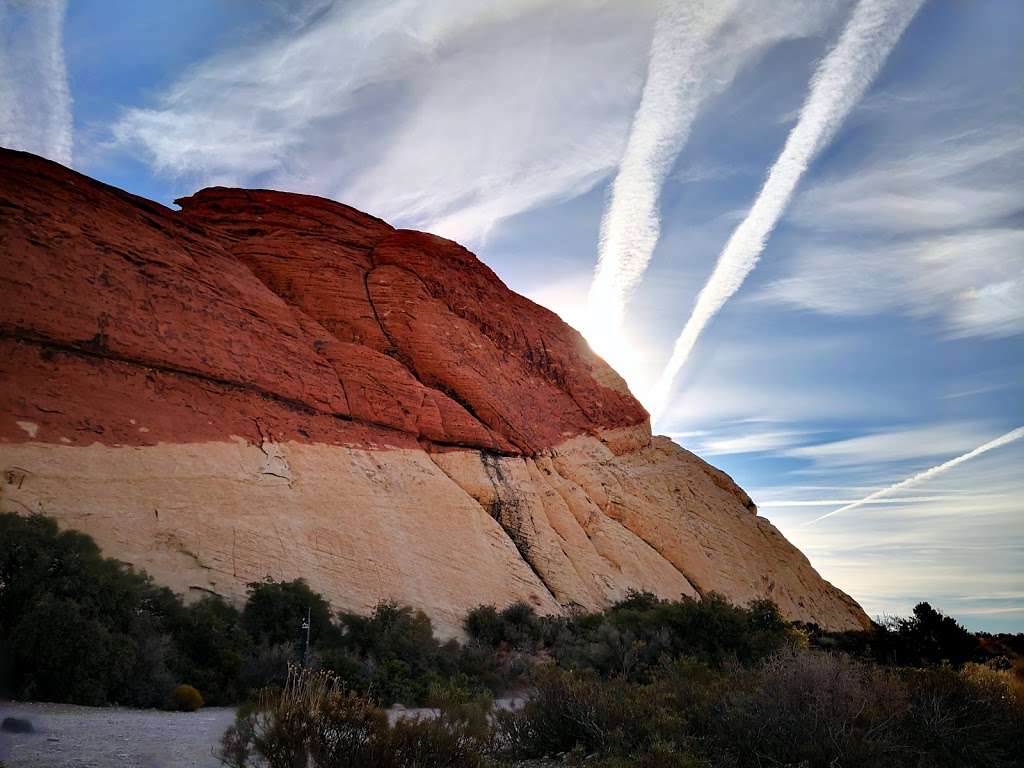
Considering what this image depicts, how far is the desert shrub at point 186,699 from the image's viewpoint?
12.0 metres

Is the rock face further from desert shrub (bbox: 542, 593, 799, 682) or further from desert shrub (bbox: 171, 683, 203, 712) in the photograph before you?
desert shrub (bbox: 171, 683, 203, 712)

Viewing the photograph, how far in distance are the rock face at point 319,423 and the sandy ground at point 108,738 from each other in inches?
328

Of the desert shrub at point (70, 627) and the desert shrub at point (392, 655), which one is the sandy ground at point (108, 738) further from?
the desert shrub at point (392, 655)

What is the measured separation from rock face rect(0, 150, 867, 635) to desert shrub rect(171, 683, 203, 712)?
6.22 m

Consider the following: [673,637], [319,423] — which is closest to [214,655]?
[673,637]

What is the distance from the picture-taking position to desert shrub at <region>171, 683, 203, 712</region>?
11984mm

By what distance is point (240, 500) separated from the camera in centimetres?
2136

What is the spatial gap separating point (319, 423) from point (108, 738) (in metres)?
18.5

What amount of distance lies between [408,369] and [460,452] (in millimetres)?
4793

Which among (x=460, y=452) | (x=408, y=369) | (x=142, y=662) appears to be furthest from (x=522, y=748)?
(x=408, y=369)

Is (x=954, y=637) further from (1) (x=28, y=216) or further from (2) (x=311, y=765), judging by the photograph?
(1) (x=28, y=216)

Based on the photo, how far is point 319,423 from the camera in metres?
26.1

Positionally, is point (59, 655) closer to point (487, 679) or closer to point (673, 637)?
point (487, 679)

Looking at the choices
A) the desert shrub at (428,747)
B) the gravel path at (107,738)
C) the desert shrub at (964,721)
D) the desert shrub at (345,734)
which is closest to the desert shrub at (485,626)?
the gravel path at (107,738)
